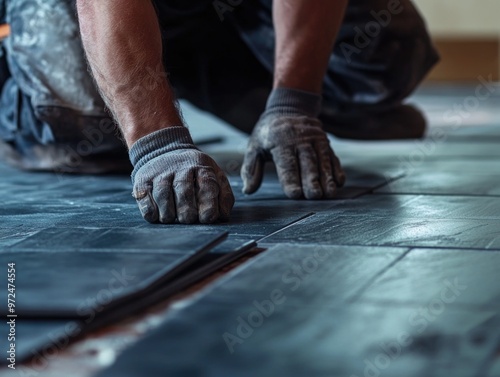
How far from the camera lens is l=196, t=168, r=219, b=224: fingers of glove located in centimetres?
160

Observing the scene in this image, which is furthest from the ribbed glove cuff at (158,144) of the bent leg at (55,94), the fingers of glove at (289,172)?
the bent leg at (55,94)

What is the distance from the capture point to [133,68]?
1.74 m

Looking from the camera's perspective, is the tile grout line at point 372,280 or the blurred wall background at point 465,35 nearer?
the tile grout line at point 372,280

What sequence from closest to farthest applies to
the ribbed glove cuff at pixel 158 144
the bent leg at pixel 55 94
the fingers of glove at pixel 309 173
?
the ribbed glove cuff at pixel 158 144 → the fingers of glove at pixel 309 173 → the bent leg at pixel 55 94

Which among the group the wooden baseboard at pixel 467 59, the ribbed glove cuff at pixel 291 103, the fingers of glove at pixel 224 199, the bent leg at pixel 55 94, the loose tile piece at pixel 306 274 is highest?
the loose tile piece at pixel 306 274

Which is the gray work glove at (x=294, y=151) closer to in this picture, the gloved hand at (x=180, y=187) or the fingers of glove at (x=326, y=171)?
the fingers of glove at (x=326, y=171)

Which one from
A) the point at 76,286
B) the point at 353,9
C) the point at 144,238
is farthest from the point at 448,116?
the point at 76,286

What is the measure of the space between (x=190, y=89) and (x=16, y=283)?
164 cm

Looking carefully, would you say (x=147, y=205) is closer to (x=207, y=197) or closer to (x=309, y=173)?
(x=207, y=197)

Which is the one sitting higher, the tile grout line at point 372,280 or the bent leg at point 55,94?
the tile grout line at point 372,280

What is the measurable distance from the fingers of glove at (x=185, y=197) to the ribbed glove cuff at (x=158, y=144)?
109mm

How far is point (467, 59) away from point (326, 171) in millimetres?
6064

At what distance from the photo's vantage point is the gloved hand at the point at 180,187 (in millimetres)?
1602

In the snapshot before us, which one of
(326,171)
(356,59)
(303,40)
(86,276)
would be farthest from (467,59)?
(86,276)
